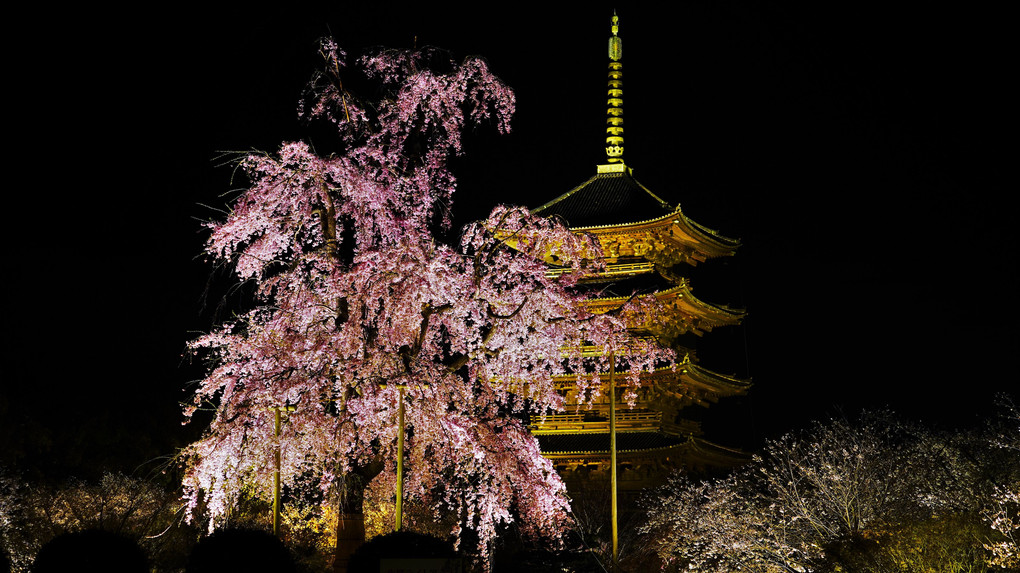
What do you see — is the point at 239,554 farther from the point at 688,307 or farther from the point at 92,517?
the point at 688,307

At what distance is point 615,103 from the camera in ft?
121

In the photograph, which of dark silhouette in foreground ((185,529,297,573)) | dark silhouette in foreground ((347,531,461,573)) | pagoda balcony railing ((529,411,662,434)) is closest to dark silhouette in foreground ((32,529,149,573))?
dark silhouette in foreground ((185,529,297,573))

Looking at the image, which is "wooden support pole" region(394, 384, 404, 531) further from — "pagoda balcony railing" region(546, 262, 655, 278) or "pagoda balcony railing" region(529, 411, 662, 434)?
"pagoda balcony railing" region(546, 262, 655, 278)

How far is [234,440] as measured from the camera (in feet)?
52.3

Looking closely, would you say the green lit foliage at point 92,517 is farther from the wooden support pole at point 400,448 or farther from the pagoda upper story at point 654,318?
the pagoda upper story at point 654,318

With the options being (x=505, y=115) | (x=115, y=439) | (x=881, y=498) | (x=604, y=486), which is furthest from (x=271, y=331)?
(x=115, y=439)

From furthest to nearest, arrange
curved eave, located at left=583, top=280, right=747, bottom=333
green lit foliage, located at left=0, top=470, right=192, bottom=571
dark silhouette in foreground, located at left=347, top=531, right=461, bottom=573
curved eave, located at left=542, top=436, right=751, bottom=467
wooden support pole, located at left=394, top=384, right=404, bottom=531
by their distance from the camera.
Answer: curved eave, located at left=583, top=280, right=747, bottom=333 < curved eave, located at left=542, top=436, right=751, bottom=467 < green lit foliage, located at left=0, top=470, right=192, bottom=571 < wooden support pole, located at left=394, top=384, right=404, bottom=531 < dark silhouette in foreground, located at left=347, top=531, right=461, bottom=573

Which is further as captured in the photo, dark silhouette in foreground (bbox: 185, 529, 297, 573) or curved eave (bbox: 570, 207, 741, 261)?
curved eave (bbox: 570, 207, 741, 261)

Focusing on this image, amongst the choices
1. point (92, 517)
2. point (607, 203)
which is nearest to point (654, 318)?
point (607, 203)

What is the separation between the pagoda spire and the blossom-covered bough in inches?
741

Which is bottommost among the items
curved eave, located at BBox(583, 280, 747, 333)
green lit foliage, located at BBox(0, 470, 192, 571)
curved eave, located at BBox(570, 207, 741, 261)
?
green lit foliage, located at BBox(0, 470, 192, 571)

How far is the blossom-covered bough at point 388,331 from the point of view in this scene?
16094mm

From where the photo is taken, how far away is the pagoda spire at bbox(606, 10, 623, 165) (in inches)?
1431

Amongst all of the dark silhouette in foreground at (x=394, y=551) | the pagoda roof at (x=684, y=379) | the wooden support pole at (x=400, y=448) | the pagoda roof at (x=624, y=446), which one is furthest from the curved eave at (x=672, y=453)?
the dark silhouette in foreground at (x=394, y=551)
